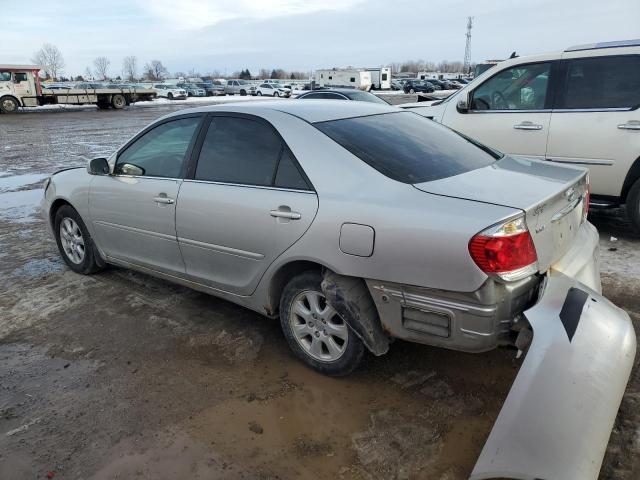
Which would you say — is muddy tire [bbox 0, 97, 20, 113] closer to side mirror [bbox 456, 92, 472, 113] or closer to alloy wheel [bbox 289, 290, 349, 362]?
side mirror [bbox 456, 92, 472, 113]

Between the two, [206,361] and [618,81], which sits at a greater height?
[618,81]

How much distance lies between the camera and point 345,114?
3.51 meters

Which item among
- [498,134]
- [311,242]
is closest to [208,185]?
[311,242]

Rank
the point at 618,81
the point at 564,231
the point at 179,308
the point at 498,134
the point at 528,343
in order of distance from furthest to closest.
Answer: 1. the point at 498,134
2. the point at 618,81
3. the point at 179,308
4. the point at 564,231
5. the point at 528,343

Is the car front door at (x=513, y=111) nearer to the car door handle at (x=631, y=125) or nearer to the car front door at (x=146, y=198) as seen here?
the car door handle at (x=631, y=125)

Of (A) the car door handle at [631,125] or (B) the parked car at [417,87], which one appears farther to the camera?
(B) the parked car at [417,87]

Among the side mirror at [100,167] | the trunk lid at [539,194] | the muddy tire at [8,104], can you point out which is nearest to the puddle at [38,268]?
the side mirror at [100,167]

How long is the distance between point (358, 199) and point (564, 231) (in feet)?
3.83

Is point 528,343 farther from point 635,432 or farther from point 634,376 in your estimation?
point 634,376

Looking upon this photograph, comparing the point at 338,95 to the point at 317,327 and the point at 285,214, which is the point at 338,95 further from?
the point at 317,327

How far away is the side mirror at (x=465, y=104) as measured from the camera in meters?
6.19

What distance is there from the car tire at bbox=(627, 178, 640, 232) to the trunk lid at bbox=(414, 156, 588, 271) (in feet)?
7.80

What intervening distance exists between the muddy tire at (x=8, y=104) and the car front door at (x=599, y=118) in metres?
32.1

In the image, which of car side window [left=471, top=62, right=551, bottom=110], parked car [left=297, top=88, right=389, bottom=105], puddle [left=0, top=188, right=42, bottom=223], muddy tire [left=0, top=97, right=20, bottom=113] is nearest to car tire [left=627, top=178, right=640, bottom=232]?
car side window [left=471, top=62, right=551, bottom=110]
